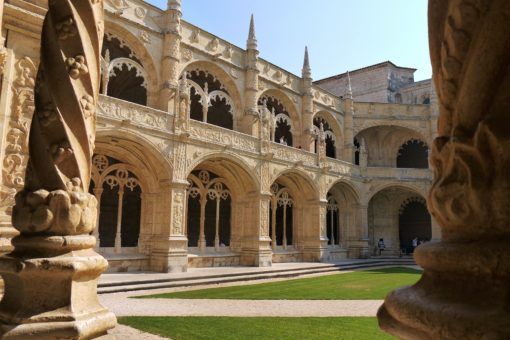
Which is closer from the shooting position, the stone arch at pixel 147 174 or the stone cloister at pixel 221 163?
the stone cloister at pixel 221 163

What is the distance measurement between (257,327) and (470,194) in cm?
565

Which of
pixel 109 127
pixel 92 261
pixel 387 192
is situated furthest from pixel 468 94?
pixel 387 192

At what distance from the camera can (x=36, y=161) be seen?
1.88 meters

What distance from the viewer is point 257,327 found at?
6.16 metres

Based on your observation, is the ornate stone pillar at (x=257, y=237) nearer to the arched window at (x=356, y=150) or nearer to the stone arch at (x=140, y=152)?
the stone arch at (x=140, y=152)

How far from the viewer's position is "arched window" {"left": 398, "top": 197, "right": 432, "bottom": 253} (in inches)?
1076

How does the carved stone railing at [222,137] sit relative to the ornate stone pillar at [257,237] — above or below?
above

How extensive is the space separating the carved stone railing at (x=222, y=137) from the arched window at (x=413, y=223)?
14713 mm

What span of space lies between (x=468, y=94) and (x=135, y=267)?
13975mm

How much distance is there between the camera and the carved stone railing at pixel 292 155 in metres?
18.6

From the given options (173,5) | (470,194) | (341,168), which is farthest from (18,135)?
(341,168)

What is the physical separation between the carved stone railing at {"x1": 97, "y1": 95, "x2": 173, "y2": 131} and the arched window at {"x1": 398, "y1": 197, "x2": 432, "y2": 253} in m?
19.2

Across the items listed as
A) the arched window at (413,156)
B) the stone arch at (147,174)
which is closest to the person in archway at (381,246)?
the arched window at (413,156)

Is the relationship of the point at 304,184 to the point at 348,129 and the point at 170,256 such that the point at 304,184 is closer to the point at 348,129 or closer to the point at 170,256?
the point at 348,129
